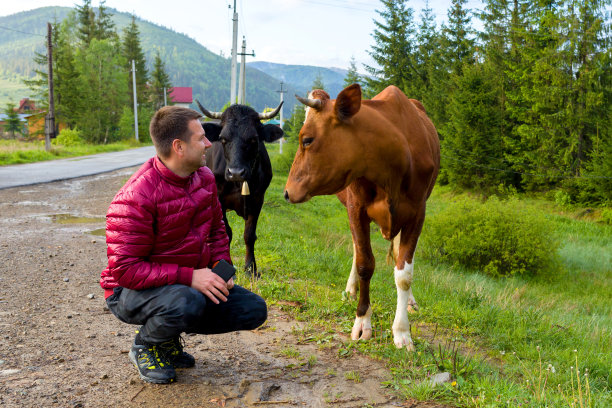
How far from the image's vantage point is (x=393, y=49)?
33344mm

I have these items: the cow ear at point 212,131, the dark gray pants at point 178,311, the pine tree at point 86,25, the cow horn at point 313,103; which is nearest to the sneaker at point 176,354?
the dark gray pants at point 178,311

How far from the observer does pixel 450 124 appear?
25234mm

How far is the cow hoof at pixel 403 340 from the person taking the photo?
397 cm

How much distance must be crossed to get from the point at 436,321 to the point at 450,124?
859 inches

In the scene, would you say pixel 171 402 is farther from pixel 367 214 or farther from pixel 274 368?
pixel 367 214

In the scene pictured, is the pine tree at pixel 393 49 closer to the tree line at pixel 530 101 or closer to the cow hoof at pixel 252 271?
the tree line at pixel 530 101

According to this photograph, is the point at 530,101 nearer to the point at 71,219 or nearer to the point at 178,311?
the point at 71,219

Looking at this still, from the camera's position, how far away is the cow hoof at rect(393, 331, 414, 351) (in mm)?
3973

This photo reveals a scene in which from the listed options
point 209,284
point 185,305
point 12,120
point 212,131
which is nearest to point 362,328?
point 209,284

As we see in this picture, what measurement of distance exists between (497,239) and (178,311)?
11889 millimetres

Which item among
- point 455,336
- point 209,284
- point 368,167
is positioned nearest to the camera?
point 209,284

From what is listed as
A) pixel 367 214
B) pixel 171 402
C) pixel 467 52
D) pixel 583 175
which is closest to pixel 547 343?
pixel 367 214

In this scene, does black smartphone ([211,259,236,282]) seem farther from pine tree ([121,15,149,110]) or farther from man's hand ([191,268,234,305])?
pine tree ([121,15,149,110])

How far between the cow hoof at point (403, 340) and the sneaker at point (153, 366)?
174 cm
